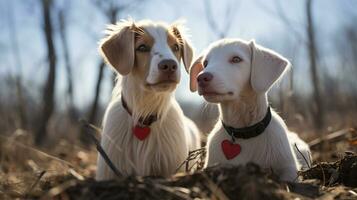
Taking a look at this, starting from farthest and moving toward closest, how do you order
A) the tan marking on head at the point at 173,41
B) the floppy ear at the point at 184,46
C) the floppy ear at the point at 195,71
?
the floppy ear at the point at 184,46
the tan marking on head at the point at 173,41
the floppy ear at the point at 195,71

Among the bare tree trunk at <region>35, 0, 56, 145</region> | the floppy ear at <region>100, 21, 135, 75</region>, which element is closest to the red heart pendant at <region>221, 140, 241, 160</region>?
the floppy ear at <region>100, 21, 135, 75</region>

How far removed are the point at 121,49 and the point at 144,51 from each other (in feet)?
0.81

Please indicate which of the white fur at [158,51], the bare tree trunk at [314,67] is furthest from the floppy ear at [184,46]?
the bare tree trunk at [314,67]

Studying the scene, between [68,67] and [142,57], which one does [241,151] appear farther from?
[68,67]

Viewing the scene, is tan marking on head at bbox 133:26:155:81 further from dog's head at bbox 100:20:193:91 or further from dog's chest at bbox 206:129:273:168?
dog's chest at bbox 206:129:273:168

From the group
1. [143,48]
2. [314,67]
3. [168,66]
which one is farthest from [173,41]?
[314,67]

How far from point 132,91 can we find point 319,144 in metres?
3.10

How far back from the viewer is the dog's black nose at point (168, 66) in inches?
188

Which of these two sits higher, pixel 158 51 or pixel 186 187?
pixel 158 51

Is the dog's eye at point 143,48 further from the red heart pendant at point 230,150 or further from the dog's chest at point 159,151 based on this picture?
the red heart pendant at point 230,150

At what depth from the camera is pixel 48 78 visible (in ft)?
45.4

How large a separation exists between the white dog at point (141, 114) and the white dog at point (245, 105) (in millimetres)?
627

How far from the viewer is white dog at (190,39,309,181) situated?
4348 millimetres

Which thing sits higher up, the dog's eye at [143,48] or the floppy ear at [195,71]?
the dog's eye at [143,48]
